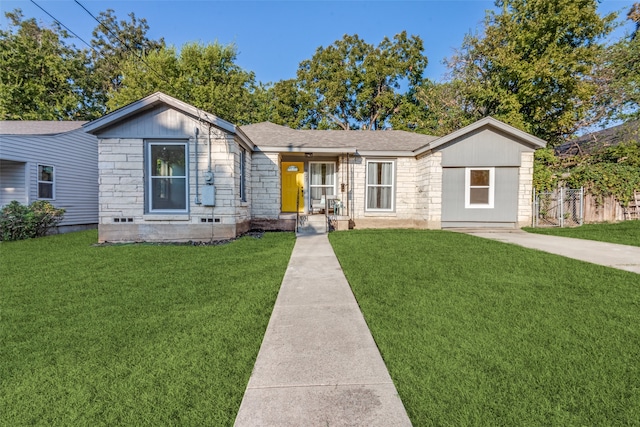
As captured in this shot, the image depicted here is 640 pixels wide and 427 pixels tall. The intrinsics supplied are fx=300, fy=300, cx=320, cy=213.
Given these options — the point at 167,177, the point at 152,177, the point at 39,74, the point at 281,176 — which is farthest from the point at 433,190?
the point at 39,74

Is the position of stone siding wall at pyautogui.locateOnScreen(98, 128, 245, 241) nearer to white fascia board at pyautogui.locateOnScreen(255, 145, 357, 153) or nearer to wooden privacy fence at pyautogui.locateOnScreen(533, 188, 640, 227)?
white fascia board at pyautogui.locateOnScreen(255, 145, 357, 153)

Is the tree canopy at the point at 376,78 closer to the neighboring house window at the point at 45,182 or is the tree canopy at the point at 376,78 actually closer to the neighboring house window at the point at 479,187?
the neighboring house window at the point at 479,187

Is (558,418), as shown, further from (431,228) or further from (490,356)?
(431,228)

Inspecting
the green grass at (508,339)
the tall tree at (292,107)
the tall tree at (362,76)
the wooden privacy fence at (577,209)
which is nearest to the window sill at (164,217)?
the green grass at (508,339)

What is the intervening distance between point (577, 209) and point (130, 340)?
16398mm

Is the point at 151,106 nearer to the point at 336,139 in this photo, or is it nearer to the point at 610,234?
the point at 336,139

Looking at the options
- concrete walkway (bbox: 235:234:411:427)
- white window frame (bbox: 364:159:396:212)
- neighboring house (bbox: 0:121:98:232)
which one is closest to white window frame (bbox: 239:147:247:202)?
white window frame (bbox: 364:159:396:212)

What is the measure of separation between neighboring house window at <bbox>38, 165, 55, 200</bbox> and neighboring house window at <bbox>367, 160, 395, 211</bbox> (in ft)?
42.1

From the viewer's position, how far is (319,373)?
2203 millimetres

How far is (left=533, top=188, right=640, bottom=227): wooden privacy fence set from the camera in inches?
497

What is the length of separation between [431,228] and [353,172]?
365 cm

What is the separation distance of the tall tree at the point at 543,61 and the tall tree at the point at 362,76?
919 cm

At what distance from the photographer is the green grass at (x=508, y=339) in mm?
1828

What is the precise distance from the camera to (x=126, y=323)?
10.1ft
